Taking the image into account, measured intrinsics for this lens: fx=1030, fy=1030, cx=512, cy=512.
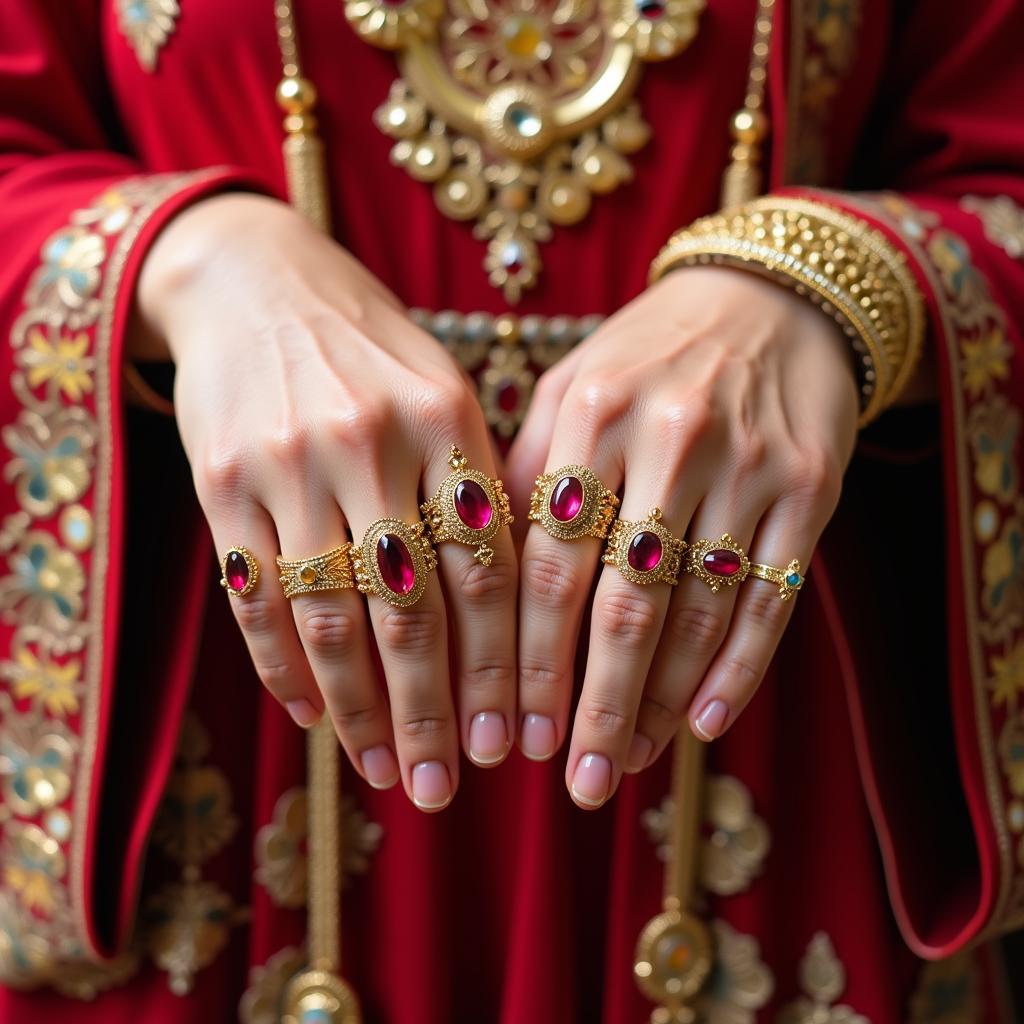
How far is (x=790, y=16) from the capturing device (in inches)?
20.3

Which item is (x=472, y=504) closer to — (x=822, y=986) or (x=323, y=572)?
(x=323, y=572)

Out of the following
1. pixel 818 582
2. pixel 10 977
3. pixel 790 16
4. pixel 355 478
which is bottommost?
pixel 10 977

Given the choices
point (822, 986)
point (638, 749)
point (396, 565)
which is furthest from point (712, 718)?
point (822, 986)

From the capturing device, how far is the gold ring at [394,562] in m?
0.36

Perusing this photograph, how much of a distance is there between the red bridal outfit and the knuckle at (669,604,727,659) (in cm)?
15

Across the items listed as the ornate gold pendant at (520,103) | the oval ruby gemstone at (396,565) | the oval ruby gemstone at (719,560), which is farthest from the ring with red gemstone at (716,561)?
the ornate gold pendant at (520,103)

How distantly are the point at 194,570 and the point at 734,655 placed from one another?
10.8 inches

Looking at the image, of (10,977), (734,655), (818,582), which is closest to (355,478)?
(734,655)

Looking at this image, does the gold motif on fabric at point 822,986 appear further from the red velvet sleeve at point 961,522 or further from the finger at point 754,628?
the finger at point 754,628

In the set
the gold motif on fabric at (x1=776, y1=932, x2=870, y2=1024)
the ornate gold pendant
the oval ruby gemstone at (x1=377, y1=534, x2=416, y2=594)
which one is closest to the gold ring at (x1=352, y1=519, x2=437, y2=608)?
the oval ruby gemstone at (x1=377, y1=534, x2=416, y2=594)

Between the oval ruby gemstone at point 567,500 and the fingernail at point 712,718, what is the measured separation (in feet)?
0.31

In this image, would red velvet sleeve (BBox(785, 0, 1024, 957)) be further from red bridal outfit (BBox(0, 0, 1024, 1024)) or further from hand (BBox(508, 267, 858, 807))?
hand (BBox(508, 267, 858, 807))

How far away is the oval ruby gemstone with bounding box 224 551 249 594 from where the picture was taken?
14.9 inches

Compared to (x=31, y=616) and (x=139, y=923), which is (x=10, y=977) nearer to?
(x=139, y=923)
